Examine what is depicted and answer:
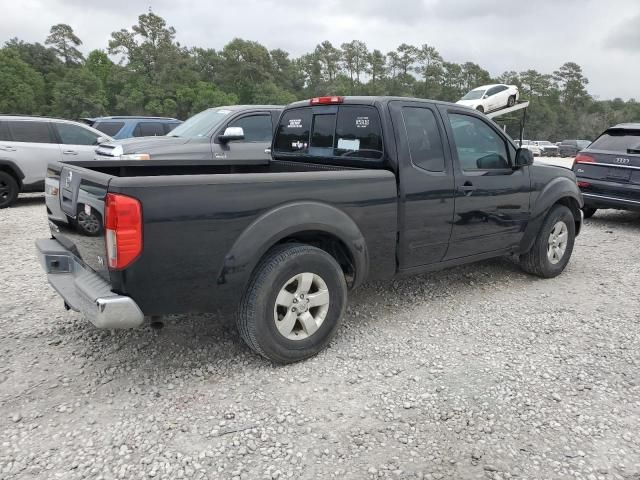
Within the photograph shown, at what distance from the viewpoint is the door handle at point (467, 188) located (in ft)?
13.4

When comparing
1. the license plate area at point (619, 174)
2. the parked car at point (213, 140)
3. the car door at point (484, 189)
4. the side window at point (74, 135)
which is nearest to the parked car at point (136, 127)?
the side window at point (74, 135)

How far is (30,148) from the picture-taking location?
359 inches

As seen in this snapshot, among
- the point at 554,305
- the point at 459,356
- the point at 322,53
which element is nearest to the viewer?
the point at 459,356

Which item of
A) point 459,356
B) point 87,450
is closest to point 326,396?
point 459,356

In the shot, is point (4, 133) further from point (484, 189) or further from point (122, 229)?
point (484, 189)

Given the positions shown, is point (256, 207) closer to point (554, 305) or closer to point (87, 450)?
point (87, 450)

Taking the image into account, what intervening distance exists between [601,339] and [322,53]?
7395 cm

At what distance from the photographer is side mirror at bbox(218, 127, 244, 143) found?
7469mm

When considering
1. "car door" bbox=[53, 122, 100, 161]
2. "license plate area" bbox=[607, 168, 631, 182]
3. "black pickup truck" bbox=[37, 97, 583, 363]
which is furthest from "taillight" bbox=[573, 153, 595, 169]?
"car door" bbox=[53, 122, 100, 161]

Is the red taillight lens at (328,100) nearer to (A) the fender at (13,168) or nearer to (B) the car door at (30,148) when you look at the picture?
(B) the car door at (30,148)

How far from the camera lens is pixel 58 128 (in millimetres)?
9625

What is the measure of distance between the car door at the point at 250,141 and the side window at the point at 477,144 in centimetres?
425

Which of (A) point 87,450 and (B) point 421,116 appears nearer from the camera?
(A) point 87,450

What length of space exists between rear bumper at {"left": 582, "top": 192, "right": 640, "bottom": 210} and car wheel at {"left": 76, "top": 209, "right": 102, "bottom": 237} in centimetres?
779
